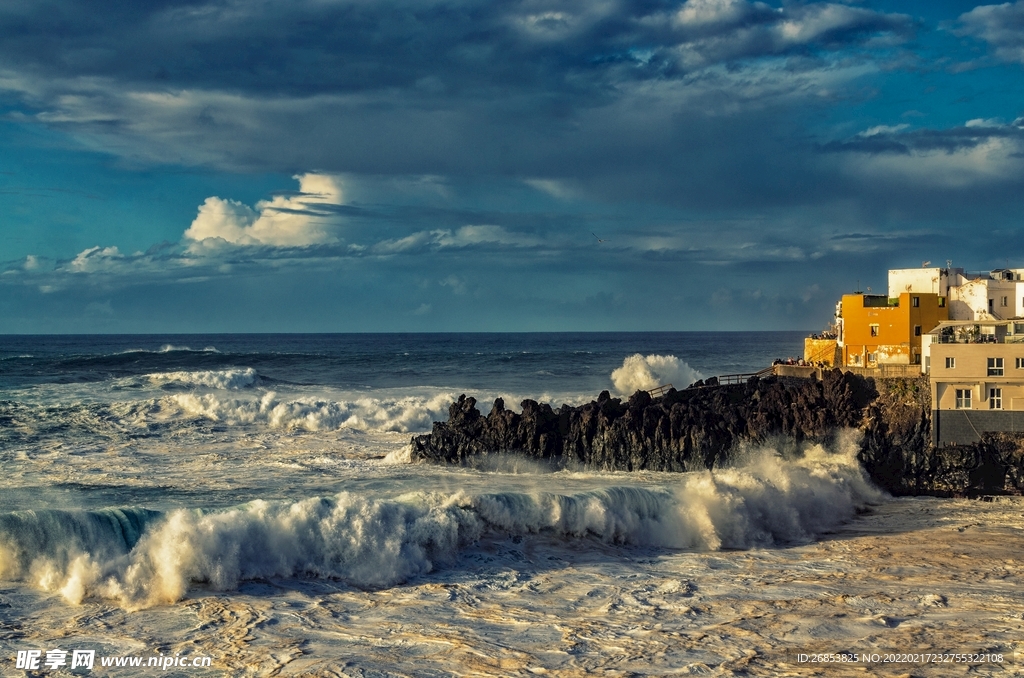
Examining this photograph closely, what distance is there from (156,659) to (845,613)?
A: 926 centimetres

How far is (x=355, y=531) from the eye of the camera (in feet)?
47.6

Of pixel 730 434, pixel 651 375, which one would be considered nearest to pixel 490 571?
pixel 730 434

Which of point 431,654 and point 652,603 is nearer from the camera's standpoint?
point 431,654

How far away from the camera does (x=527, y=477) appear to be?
23125 mm

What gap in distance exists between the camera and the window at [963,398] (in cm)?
2409

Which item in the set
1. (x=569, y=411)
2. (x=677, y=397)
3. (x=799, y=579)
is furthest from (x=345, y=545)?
(x=677, y=397)

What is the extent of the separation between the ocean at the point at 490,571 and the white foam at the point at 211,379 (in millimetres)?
19881

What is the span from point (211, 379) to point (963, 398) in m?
34.9

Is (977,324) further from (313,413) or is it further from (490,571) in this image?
(313,413)

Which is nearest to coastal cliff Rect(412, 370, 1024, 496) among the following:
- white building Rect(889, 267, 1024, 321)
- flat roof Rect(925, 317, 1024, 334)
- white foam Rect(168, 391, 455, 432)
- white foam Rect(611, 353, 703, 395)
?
flat roof Rect(925, 317, 1024, 334)

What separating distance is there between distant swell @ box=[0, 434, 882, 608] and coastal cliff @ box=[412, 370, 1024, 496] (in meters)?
4.65

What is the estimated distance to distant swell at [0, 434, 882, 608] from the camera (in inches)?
512

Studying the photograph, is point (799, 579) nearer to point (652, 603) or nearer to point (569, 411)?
point (652, 603)

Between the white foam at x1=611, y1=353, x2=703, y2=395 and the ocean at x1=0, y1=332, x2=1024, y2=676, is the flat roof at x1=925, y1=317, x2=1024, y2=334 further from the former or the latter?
the white foam at x1=611, y1=353, x2=703, y2=395
